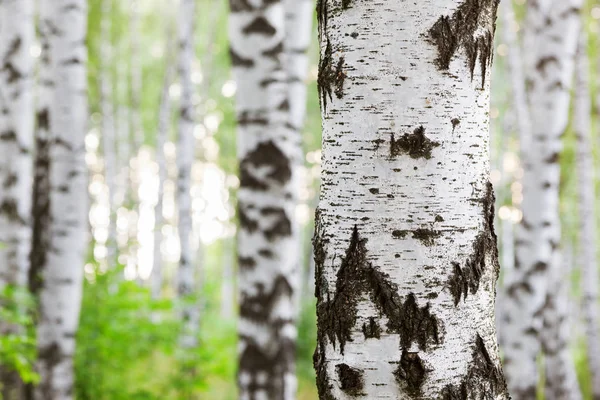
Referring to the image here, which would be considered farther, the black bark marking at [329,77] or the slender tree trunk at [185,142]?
the slender tree trunk at [185,142]

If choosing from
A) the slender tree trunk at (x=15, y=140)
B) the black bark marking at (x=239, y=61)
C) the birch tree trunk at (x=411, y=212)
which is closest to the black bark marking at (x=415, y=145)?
the birch tree trunk at (x=411, y=212)

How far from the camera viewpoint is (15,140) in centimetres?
498

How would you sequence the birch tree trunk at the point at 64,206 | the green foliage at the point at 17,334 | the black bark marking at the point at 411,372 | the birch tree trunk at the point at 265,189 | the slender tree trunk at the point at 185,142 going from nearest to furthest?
the black bark marking at the point at 411,372
the green foliage at the point at 17,334
the birch tree trunk at the point at 265,189
the birch tree trunk at the point at 64,206
the slender tree trunk at the point at 185,142

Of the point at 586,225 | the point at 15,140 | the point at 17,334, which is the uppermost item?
the point at 15,140

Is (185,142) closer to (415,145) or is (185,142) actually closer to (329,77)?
(329,77)

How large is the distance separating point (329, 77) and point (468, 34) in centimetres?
30

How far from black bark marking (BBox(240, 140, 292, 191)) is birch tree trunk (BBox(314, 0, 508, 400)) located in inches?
104

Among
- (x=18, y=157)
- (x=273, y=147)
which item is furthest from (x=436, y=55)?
(x=18, y=157)

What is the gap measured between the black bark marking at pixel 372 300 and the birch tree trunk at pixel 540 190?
4683mm

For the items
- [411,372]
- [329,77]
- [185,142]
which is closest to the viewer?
[411,372]

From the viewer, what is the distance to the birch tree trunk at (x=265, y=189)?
3889 mm

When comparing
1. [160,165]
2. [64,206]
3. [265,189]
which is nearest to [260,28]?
[265,189]

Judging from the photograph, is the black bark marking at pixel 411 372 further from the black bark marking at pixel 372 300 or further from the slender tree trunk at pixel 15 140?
the slender tree trunk at pixel 15 140

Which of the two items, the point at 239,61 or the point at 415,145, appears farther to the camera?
the point at 239,61
